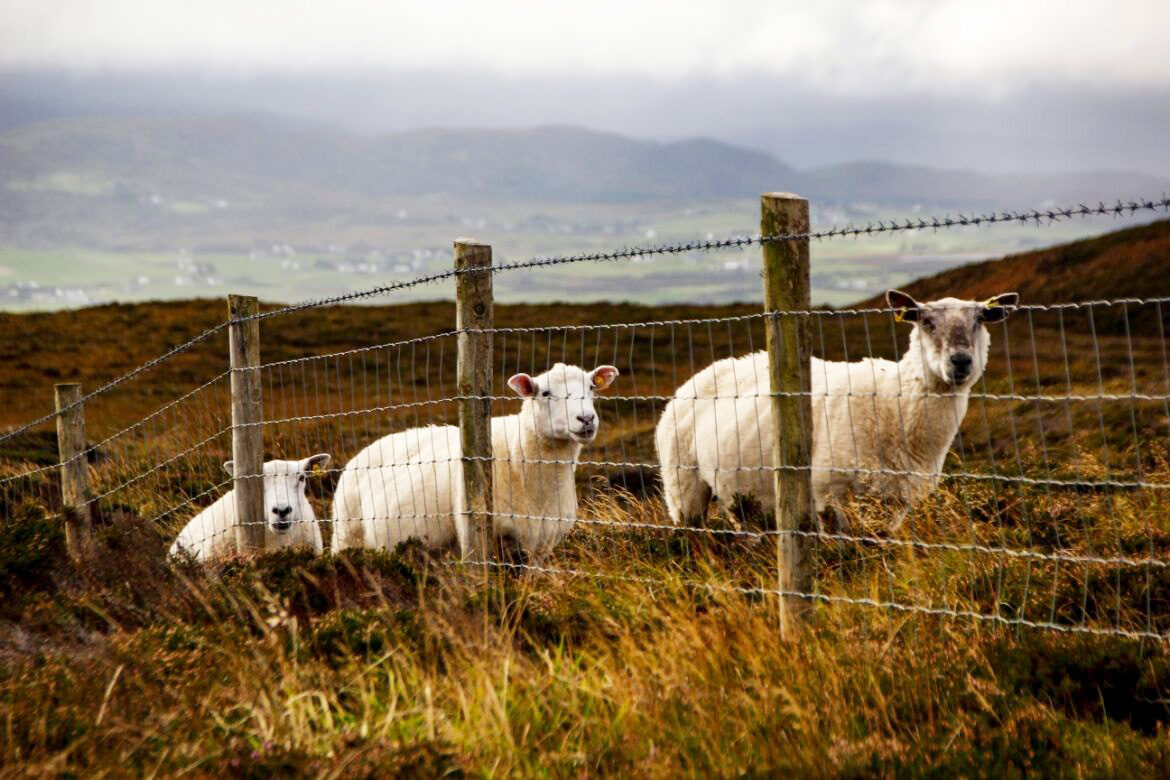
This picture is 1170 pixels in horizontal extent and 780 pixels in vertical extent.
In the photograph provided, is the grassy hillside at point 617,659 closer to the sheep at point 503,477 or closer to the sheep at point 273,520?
the sheep at point 503,477

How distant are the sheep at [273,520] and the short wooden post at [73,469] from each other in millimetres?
797

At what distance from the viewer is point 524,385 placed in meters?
8.46

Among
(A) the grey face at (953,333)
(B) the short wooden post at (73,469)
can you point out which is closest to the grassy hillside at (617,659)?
(A) the grey face at (953,333)

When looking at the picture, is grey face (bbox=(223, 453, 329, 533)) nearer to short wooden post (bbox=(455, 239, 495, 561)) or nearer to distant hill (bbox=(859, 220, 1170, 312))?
short wooden post (bbox=(455, 239, 495, 561))

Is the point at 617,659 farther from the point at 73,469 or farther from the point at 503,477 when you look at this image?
the point at 73,469

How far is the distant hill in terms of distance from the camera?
123 feet

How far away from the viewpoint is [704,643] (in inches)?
206

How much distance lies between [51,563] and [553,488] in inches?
135

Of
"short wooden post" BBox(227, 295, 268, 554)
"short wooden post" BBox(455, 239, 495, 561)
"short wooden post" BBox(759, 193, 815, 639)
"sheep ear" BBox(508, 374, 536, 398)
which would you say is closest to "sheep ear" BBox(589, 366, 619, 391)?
"sheep ear" BBox(508, 374, 536, 398)

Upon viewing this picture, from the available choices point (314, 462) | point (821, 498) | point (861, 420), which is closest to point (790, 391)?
point (821, 498)

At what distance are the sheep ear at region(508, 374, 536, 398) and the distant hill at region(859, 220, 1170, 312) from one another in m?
30.5

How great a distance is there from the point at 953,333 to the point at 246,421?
5.00 m

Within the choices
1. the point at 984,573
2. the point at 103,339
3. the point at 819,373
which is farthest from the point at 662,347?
the point at 984,573

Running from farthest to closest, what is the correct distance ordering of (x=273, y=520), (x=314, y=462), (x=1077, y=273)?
(x=1077, y=273) < (x=314, y=462) < (x=273, y=520)
